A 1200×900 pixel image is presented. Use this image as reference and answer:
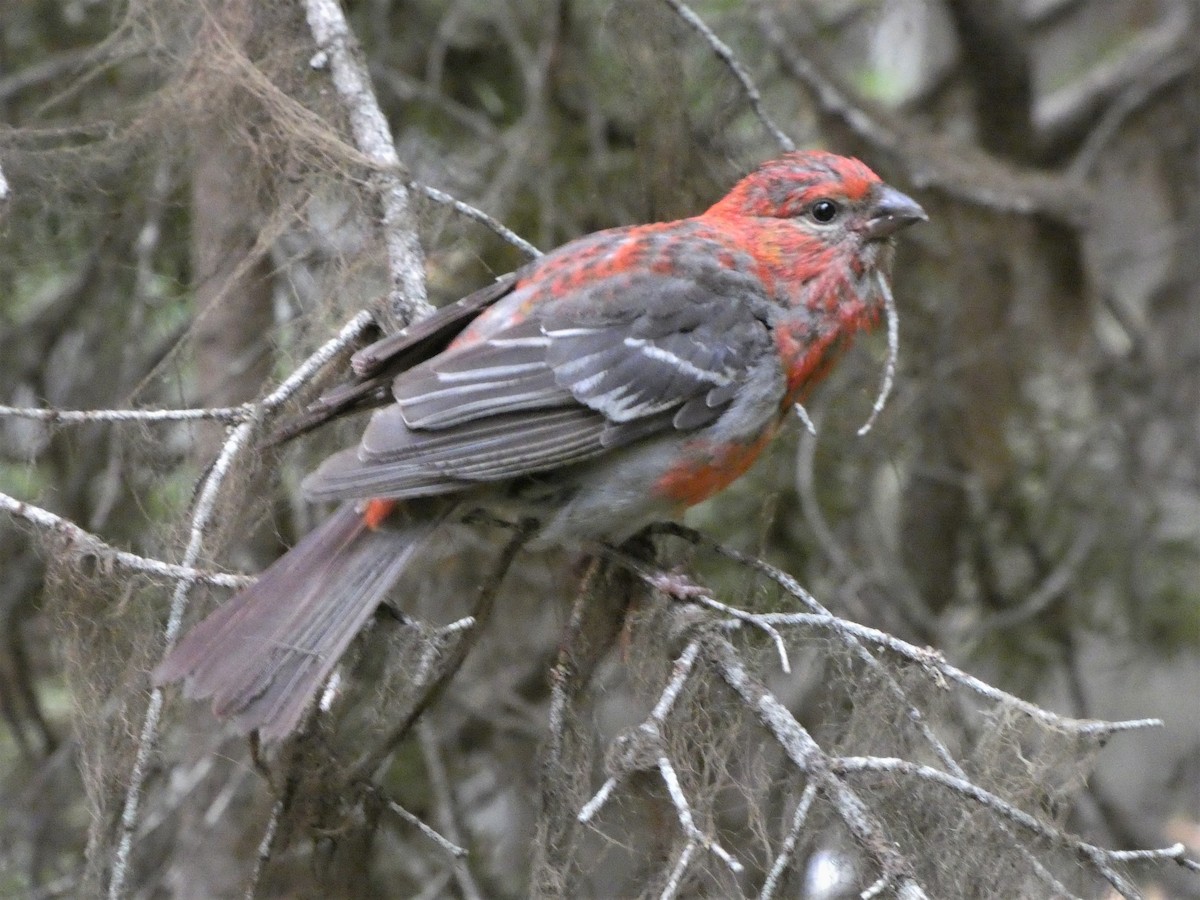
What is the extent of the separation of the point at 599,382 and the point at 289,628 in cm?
97

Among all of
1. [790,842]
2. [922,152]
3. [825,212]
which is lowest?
[790,842]

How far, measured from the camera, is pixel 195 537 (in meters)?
2.92

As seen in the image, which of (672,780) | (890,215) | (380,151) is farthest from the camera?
(890,215)

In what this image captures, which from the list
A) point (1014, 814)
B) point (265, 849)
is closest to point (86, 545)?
point (265, 849)

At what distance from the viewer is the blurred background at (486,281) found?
9.95 ft

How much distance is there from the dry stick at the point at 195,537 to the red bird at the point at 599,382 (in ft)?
0.29

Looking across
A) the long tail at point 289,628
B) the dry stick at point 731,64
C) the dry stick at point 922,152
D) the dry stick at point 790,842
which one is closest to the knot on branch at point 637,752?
the dry stick at point 790,842

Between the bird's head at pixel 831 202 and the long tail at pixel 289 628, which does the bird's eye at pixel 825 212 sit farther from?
the long tail at pixel 289 628

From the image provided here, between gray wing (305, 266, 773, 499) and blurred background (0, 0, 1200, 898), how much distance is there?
242mm

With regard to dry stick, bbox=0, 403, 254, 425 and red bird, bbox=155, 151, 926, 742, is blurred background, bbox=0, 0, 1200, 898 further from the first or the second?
red bird, bbox=155, 151, 926, 742

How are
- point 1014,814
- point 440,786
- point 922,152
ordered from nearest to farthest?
point 1014,814
point 440,786
point 922,152

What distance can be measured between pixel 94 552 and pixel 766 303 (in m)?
1.79

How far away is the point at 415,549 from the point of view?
3322 mm

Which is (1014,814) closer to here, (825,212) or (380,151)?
(825,212)
